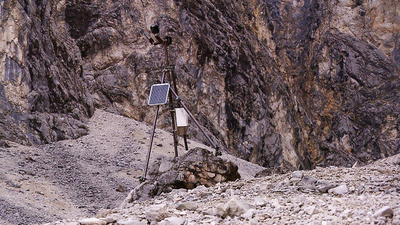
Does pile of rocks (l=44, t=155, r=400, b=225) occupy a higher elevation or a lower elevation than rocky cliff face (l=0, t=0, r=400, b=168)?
lower

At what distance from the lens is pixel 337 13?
130 feet

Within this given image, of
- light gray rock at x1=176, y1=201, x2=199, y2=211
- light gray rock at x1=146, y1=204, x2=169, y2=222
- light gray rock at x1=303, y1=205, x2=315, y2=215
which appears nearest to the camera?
light gray rock at x1=303, y1=205, x2=315, y2=215

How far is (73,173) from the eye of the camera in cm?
1128

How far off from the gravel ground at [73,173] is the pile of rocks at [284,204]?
2334 mm

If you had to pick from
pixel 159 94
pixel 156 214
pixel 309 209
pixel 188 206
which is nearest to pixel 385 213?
pixel 309 209

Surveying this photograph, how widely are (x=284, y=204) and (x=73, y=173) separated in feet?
23.3

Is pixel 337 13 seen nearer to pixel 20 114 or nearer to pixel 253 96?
pixel 253 96

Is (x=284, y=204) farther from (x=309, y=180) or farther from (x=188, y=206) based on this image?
(x=309, y=180)

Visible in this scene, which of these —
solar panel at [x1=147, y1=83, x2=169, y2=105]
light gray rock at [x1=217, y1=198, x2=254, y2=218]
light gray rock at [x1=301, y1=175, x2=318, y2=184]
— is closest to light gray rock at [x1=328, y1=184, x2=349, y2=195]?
light gray rock at [x1=301, y1=175, x2=318, y2=184]

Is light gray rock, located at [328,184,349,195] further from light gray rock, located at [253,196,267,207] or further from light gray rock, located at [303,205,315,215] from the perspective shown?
light gray rock, located at [303,205,315,215]

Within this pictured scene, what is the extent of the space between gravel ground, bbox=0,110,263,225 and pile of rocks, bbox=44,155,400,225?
2.33 metres

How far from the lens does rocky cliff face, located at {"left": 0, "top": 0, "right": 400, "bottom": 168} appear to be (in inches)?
609

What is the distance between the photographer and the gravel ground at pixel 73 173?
28.0ft

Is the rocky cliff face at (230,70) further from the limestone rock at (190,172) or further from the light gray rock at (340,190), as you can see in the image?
the light gray rock at (340,190)
